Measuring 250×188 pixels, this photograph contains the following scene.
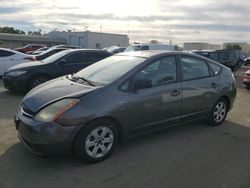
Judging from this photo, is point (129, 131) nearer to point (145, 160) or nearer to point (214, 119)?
point (145, 160)

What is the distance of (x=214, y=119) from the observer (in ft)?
20.4

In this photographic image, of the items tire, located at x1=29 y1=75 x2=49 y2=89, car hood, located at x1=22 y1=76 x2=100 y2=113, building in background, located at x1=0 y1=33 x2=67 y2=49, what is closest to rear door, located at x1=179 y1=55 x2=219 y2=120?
car hood, located at x1=22 y1=76 x2=100 y2=113

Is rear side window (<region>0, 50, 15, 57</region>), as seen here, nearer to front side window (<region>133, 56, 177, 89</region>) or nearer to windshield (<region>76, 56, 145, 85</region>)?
windshield (<region>76, 56, 145, 85</region>)

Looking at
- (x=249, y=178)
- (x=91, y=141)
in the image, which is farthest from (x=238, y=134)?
(x=91, y=141)

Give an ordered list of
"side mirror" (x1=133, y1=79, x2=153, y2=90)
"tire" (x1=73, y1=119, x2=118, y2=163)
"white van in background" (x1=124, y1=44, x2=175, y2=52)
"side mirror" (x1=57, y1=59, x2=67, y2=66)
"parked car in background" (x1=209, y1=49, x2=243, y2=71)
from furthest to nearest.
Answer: "white van in background" (x1=124, y1=44, x2=175, y2=52) → "parked car in background" (x1=209, y1=49, x2=243, y2=71) → "side mirror" (x1=57, y1=59, x2=67, y2=66) → "side mirror" (x1=133, y1=79, x2=153, y2=90) → "tire" (x1=73, y1=119, x2=118, y2=163)

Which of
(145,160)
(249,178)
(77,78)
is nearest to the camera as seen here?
(249,178)

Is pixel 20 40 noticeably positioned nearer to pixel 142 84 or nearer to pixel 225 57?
pixel 225 57

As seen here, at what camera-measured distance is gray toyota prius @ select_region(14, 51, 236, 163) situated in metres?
4.05

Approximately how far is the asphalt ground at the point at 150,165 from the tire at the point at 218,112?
1.34ft

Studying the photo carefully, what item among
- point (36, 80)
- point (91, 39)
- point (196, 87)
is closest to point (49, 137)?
point (196, 87)

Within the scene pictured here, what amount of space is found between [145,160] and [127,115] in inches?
27.7

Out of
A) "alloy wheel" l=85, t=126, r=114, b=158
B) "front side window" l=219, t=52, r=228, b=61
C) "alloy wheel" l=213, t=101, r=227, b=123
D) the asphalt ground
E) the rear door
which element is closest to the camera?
the asphalt ground

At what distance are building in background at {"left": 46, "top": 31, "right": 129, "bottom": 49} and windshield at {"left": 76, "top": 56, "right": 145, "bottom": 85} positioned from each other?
52469mm

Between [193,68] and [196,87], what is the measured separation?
38 centimetres
